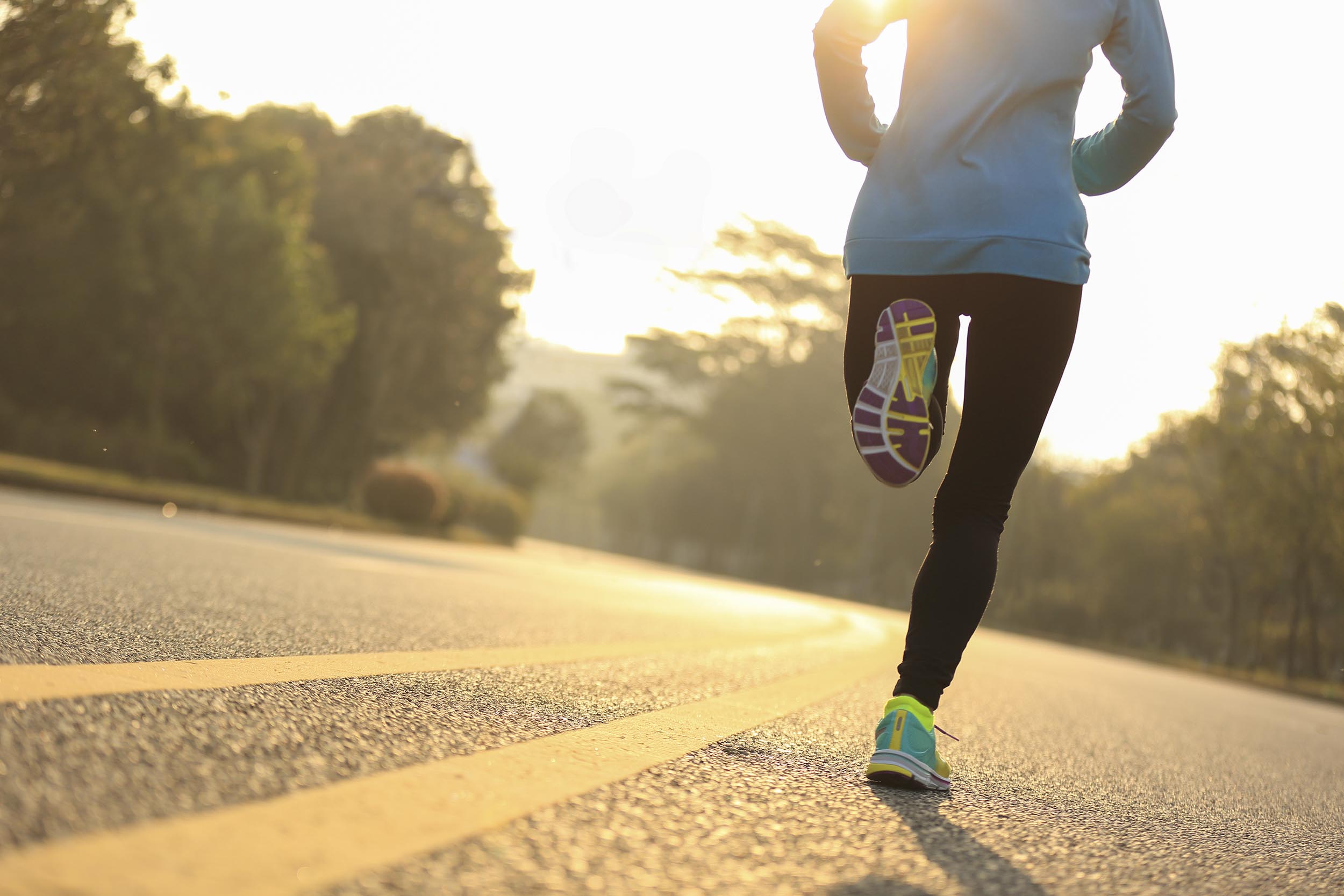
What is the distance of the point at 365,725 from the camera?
85.7 inches

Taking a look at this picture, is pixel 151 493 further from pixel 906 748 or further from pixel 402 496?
pixel 906 748

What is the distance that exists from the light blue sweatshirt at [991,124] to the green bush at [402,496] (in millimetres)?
27474

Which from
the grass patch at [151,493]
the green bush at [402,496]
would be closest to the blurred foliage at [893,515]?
the green bush at [402,496]

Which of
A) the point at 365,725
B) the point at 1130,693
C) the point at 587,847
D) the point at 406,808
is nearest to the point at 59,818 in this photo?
the point at 406,808

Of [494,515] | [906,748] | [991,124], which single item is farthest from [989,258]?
[494,515]

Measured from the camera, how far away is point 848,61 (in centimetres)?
291

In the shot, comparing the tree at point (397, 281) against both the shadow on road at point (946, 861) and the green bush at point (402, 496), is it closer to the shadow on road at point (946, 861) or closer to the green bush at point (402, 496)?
the green bush at point (402, 496)

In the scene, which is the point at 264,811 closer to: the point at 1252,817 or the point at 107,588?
the point at 1252,817

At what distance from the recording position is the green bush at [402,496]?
29484mm

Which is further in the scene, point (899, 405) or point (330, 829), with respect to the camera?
point (899, 405)

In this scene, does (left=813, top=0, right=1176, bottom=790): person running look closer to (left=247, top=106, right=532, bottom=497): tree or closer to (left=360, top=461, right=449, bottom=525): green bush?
(left=360, top=461, right=449, bottom=525): green bush

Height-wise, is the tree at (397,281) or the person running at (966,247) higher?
the tree at (397,281)

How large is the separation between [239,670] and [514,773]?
0.88 meters

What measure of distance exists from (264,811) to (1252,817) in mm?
2584
